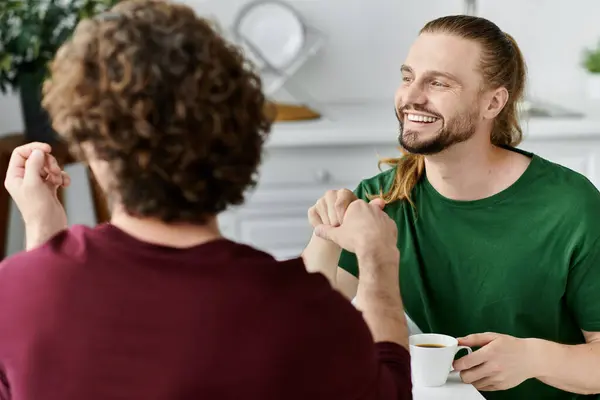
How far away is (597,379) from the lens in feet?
4.43

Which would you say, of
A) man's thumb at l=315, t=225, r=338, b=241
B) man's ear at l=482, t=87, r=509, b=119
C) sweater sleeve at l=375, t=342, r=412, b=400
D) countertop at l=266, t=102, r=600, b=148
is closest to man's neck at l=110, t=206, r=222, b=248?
sweater sleeve at l=375, t=342, r=412, b=400

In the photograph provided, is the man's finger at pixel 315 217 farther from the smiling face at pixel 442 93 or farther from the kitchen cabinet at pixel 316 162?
the kitchen cabinet at pixel 316 162

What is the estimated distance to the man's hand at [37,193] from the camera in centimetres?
101

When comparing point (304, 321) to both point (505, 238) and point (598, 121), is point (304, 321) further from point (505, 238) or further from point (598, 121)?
point (598, 121)

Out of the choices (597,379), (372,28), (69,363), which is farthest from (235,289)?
(372,28)

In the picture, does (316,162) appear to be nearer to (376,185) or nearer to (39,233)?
(376,185)

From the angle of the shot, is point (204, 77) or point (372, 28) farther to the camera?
point (372, 28)

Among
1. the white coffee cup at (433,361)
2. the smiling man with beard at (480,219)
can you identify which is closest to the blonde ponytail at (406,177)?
the smiling man with beard at (480,219)

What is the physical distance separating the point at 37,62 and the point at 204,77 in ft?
A: 7.02

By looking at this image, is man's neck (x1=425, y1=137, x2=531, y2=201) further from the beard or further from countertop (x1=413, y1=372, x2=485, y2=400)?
countertop (x1=413, y1=372, x2=485, y2=400)

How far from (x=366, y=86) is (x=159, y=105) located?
2560 mm

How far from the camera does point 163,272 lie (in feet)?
2.51

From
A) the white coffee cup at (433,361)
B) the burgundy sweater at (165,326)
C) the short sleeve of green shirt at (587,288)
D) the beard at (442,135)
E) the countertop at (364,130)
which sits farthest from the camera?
the countertop at (364,130)

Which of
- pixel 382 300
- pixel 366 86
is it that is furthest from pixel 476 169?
pixel 366 86
